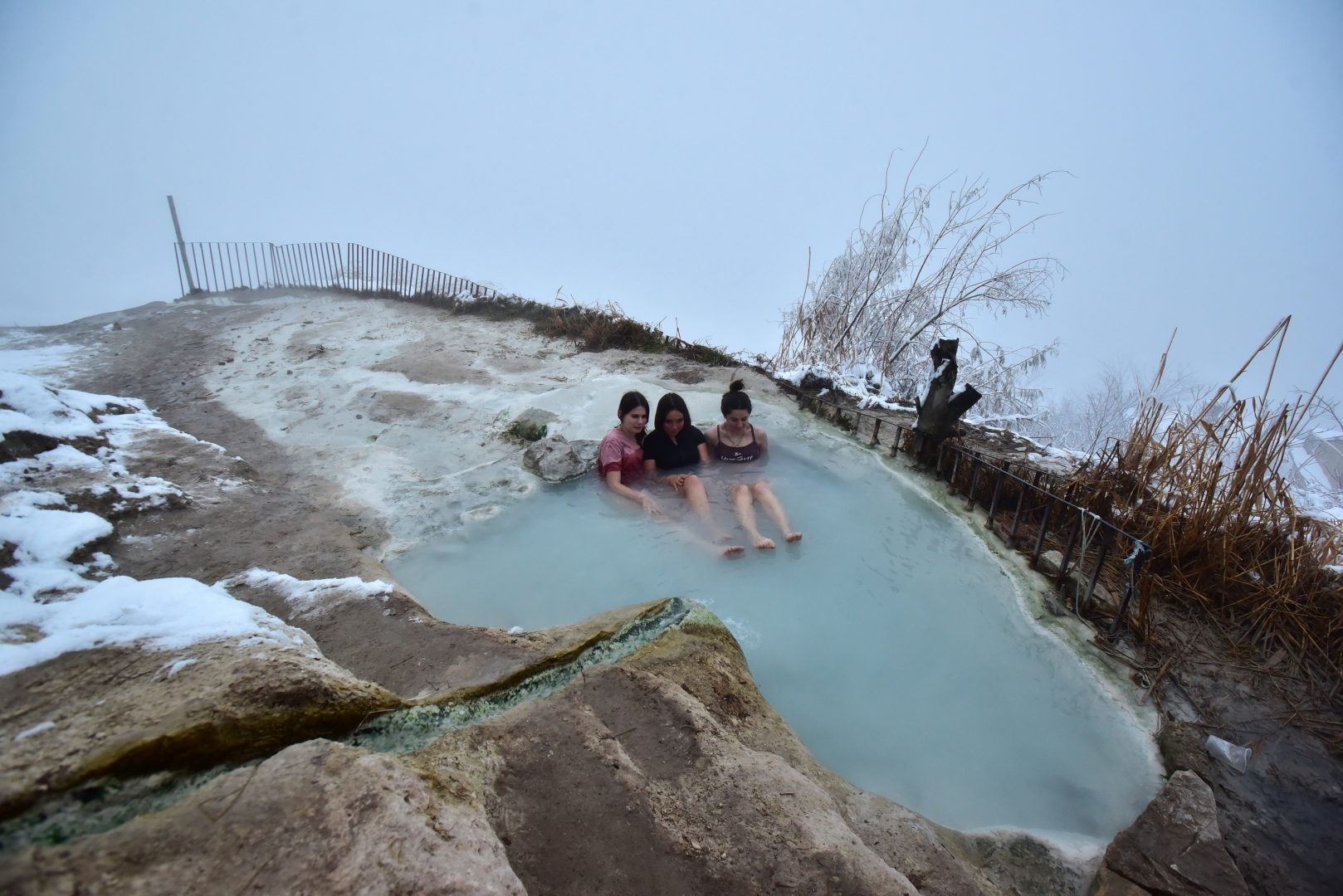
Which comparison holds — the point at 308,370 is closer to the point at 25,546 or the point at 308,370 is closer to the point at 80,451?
the point at 80,451

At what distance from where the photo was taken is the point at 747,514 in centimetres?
451

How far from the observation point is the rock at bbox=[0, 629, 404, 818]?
1140mm

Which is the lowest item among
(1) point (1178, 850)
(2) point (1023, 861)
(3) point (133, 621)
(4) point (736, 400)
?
(2) point (1023, 861)

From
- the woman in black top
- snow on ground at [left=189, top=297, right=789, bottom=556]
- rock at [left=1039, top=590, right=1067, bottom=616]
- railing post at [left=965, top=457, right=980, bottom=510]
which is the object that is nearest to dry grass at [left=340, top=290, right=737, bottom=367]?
snow on ground at [left=189, top=297, right=789, bottom=556]

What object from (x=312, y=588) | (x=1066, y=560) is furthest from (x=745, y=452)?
(x=312, y=588)

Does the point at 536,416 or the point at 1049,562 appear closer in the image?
the point at 1049,562

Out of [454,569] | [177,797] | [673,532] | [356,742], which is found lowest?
[454,569]

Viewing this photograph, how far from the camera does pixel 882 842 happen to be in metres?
1.88

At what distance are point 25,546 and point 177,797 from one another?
2.44 m

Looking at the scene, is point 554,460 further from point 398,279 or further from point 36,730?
point 398,279

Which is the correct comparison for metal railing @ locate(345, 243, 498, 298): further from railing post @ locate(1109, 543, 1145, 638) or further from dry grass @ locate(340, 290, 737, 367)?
railing post @ locate(1109, 543, 1145, 638)

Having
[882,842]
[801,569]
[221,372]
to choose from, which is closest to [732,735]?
[882,842]

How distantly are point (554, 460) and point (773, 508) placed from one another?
1.91 metres

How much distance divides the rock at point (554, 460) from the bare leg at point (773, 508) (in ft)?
5.05
